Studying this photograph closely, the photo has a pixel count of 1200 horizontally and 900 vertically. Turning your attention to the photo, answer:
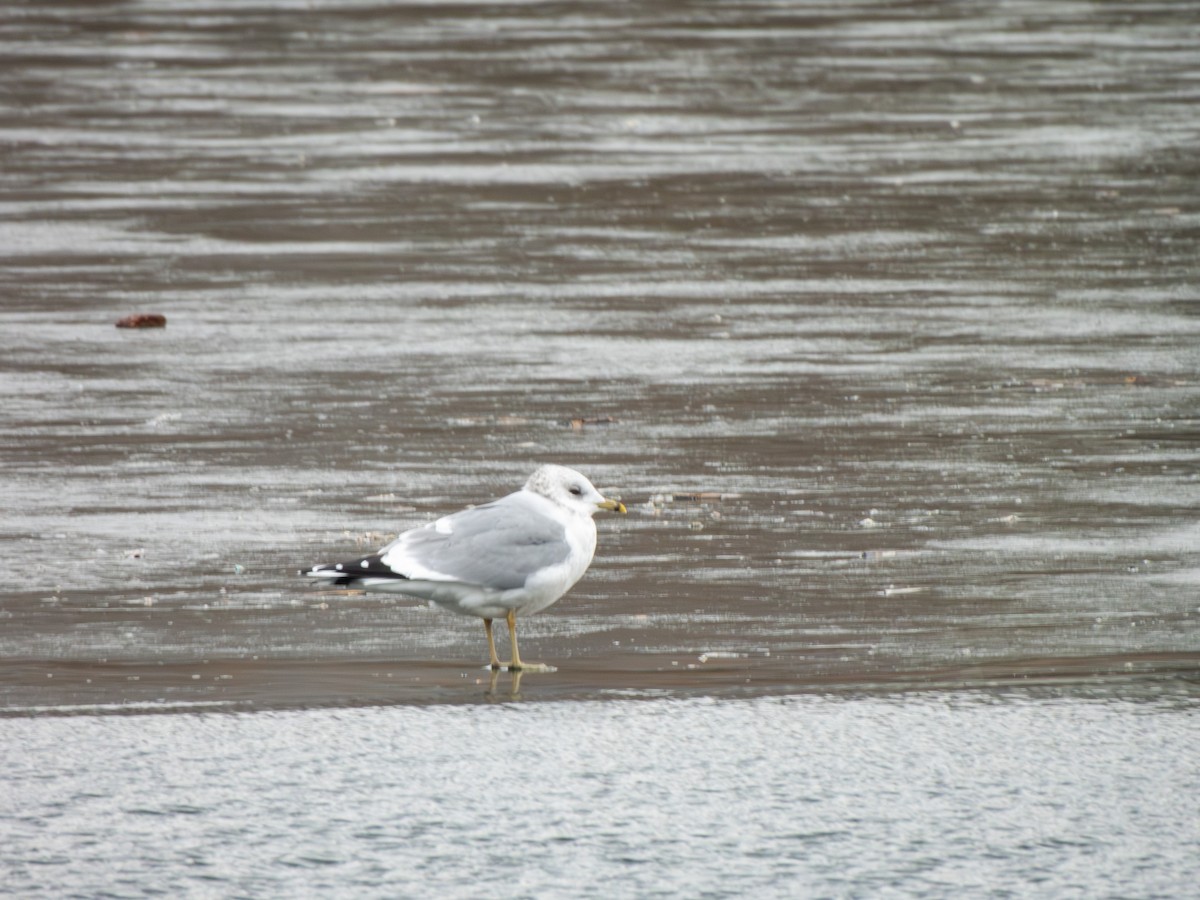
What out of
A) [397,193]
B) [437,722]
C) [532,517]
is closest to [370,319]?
[397,193]

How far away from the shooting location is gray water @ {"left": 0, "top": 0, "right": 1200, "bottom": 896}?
5039mm

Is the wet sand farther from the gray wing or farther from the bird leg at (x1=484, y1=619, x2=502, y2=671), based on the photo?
the gray wing

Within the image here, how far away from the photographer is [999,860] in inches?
186

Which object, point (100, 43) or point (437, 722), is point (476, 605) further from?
point (100, 43)

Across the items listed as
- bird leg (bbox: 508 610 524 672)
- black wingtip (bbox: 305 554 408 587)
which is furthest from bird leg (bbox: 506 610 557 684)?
black wingtip (bbox: 305 554 408 587)

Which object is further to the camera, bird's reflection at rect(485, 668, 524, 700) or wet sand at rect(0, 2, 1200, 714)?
wet sand at rect(0, 2, 1200, 714)

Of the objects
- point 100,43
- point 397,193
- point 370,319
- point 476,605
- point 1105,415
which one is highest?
point 100,43

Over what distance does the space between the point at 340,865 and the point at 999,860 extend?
1.38 meters

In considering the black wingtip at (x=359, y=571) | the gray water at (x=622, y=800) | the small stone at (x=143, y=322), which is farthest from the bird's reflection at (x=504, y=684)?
the small stone at (x=143, y=322)

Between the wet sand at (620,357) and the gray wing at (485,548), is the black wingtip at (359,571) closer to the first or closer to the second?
the gray wing at (485,548)

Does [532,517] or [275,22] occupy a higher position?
[275,22]

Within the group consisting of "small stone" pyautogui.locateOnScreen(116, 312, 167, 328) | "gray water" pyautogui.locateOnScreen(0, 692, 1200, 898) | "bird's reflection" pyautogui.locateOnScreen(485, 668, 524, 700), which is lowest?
"gray water" pyautogui.locateOnScreen(0, 692, 1200, 898)

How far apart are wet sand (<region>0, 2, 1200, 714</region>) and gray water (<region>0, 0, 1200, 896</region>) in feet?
0.12

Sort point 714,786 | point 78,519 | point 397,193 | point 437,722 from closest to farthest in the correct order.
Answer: point 714,786 → point 437,722 → point 78,519 → point 397,193
